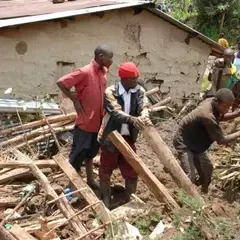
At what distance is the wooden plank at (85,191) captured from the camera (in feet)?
18.4

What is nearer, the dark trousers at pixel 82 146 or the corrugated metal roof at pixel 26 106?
the dark trousers at pixel 82 146

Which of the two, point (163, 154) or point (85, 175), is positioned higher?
point (163, 154)

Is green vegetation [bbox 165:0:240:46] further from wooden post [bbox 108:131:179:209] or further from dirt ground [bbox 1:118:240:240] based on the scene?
wooden post [bbox 108:131:179:209]

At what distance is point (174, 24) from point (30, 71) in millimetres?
2895

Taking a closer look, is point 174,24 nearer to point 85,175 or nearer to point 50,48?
point 50,48

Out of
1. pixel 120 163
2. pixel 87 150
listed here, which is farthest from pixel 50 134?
pixel 120 163

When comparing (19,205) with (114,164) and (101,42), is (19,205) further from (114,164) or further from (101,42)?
(101,42)

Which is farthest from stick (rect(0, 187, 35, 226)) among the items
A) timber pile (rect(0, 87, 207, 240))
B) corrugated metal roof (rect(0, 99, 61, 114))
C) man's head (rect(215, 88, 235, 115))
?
corrugated metal roof (rect(0, 99, 61, 114))

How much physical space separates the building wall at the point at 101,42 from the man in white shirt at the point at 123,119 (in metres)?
3.58

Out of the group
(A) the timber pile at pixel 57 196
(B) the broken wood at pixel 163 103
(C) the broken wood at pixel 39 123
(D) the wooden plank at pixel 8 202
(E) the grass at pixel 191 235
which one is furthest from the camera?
(B) the broken wood at pixel 163 103

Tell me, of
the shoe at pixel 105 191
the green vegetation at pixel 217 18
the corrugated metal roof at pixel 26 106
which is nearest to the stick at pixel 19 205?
the shoe at pixel 105 191

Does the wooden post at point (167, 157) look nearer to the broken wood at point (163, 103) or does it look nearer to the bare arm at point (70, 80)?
the bare arm at point (70, 80)

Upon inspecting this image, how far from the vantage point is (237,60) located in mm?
12016

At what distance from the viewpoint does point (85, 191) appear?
19.6 feet
